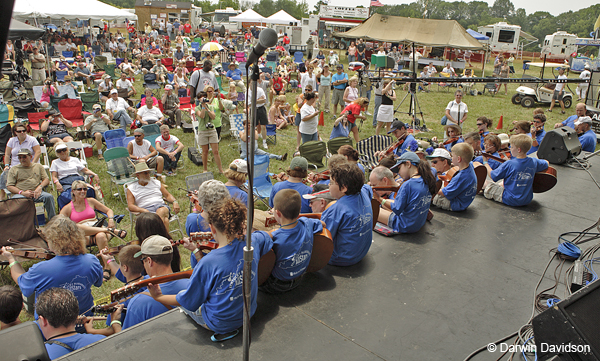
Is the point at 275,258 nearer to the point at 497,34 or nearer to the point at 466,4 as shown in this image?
the point at 497,34

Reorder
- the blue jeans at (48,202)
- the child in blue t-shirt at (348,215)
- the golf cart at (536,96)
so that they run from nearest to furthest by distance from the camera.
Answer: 1. the child in blue t-shirt at (348,215)
2. the blue jeans at (48,202)
3. the golf cart at (536,96)

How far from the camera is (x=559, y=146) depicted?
27.9 ft

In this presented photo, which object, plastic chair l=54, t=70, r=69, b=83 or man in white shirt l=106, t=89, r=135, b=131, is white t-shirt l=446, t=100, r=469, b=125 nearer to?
man in white shirt l=106, t=89, r=135, b=131

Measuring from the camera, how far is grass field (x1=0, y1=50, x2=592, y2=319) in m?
6.88

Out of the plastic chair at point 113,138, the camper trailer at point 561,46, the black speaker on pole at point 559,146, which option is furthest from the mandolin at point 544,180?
the camper trailer at point 561,46

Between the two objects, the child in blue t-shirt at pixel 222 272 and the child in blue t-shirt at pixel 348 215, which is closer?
the child in blue t-shirt at pixel 222 272

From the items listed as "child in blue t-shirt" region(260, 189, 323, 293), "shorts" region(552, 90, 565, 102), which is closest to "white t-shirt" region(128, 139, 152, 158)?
"child in blue t-shirt" region(260, 189, 323, 293)

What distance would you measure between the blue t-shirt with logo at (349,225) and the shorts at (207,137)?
4723mm

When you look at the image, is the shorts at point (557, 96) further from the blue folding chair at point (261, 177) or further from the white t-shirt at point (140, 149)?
the white t-shirt at point (140, 149)

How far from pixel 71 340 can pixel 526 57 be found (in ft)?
151

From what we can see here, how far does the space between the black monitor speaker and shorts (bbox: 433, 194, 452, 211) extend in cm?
528

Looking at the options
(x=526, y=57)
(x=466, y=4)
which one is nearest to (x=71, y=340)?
(x=526, y=57)

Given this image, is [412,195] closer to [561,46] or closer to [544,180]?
[544,180]

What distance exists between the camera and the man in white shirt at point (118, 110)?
34.0 ft
